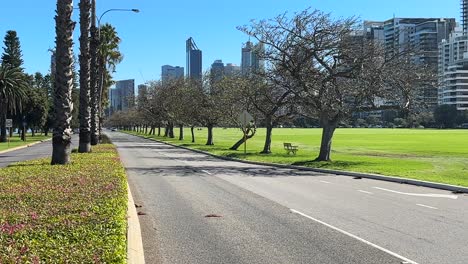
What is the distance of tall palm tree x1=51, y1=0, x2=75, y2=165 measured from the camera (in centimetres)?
1877

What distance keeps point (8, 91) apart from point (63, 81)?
52.1 metres

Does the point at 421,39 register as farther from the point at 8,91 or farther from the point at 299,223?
the point at 8,91

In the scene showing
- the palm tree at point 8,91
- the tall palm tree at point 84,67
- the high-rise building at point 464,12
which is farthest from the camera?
the high-rise building at point 464,12

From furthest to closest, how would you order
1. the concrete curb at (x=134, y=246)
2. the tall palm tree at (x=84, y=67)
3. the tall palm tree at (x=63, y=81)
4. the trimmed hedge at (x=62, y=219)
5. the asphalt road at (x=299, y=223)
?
the tall palm tree at (x=84, y=67) < the tall palm tree at (x=63, y=81) < the asphalt road at (x=299, y=223) < the concrete curb at (x=134, y=246) < the trimmed hedge at (x=62, y=219)

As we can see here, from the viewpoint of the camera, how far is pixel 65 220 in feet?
26.8

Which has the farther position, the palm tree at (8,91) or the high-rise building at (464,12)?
the high-rise building at (464,12)

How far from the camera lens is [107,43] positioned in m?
49.6

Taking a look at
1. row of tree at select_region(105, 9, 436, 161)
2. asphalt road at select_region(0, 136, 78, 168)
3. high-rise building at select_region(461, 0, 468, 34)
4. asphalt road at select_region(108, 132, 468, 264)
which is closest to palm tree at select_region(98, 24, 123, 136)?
asphalt road at select_region(0, 136, 78, 168)

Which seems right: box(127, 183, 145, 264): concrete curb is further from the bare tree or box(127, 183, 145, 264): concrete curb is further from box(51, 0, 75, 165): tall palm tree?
the bare tree

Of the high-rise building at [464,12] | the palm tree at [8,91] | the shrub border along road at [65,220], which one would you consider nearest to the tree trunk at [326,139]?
the shrub border along road at [65,220]

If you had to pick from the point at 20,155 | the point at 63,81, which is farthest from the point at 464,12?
→ the point at 63,81

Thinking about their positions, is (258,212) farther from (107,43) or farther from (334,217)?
(107,43)

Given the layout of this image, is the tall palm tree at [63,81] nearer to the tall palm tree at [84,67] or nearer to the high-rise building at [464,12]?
the tall palm tree at [84,67]

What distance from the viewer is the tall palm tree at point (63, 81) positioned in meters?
18.8
